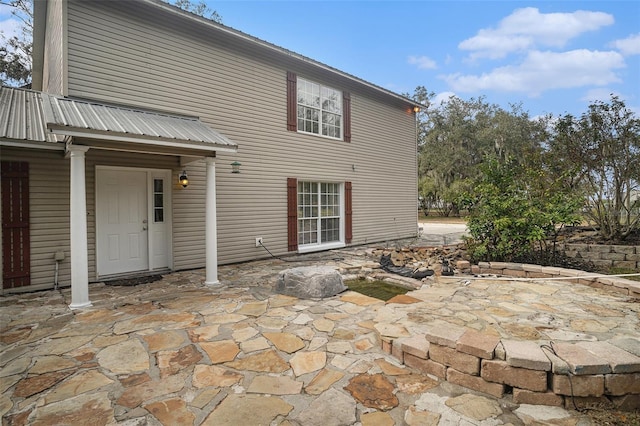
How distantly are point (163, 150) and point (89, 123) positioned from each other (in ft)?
3.34

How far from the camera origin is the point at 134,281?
5484 mm

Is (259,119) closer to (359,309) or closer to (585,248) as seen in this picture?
(359,309)

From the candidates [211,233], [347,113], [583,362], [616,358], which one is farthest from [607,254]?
[211,233]

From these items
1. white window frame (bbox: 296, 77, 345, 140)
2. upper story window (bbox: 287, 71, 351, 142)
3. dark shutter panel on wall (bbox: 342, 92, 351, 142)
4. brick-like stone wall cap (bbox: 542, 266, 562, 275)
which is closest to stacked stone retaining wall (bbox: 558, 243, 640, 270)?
brick-like stone wall cap (bbox: 542, 266, 562, 275)

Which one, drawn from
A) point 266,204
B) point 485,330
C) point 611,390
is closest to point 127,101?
point 266,204

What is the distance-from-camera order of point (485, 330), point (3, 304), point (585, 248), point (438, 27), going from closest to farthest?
1. point (485, 330)
2. point (3, 304)
3. point (585, 248)
4. point (438, 27)

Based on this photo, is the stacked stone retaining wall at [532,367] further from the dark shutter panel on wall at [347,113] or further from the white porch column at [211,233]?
the dark shutter panel on wall at [347,113]

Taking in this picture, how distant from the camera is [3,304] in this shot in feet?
14.2

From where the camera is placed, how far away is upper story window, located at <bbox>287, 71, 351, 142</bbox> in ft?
26.4

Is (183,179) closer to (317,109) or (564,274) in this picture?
(317,109)

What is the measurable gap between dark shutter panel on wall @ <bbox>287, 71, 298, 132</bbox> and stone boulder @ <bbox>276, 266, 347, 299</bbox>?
443 centimetres

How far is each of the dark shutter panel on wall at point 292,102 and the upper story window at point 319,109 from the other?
24cm

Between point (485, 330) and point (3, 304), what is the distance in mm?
6019

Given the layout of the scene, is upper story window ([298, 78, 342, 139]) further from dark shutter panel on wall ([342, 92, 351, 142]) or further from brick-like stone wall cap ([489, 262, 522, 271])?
brick-like stone wall cap ([489, 262, 522, 271])
